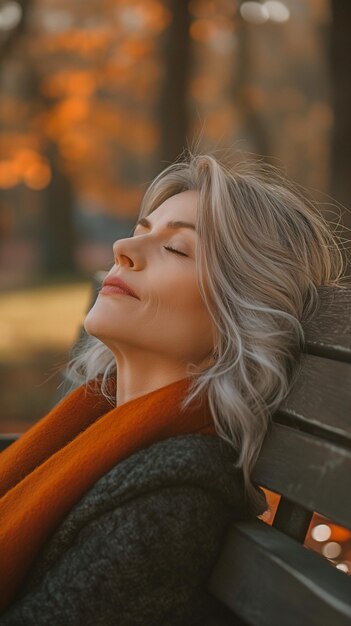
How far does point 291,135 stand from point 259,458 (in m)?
8.35

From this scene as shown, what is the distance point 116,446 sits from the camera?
1.60m

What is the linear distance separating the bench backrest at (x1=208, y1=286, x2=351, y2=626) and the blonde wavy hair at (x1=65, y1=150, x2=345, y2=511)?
0.04m

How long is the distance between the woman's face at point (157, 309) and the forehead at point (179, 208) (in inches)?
1.9

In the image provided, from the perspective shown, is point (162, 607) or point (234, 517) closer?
point (162, 607)

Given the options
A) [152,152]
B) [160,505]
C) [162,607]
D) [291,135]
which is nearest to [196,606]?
[162,607]

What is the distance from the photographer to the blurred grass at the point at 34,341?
7211 mm

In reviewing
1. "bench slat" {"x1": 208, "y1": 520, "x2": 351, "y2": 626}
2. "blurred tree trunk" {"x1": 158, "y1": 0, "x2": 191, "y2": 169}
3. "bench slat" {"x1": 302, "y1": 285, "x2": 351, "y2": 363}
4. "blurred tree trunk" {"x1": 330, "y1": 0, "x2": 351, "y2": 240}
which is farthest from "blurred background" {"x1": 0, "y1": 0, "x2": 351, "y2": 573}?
"bench slat" {"x1": 208, "y1": 520, "x2": 351, "y2": 626}

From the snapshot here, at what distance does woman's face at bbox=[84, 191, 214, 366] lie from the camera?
5.66 feet

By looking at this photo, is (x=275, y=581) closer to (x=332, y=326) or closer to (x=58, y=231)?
(x=332, y=326)

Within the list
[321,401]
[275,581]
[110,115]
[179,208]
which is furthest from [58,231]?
[275,581]

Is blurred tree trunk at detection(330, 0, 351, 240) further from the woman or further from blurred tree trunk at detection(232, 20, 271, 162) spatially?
the woman

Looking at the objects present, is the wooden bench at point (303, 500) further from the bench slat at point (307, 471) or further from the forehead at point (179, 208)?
the forehead at point (179, 208)

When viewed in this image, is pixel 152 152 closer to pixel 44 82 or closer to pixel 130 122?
pixel 130 122

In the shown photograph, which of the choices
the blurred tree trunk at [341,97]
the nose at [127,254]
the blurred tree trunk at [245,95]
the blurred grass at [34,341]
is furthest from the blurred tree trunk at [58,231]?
the nose at [127,254]
